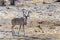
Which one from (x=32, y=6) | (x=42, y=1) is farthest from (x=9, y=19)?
(x=42, y=1)

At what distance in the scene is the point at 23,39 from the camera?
2379mm

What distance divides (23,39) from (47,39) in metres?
0.35

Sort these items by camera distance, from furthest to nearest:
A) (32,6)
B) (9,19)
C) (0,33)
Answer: (32,6) < (9,19) < (0,33)

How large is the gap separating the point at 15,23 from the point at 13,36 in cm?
34

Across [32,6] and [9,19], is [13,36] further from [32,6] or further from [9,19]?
[32,6]

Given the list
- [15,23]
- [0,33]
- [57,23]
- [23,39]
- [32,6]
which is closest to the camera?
[23,39]

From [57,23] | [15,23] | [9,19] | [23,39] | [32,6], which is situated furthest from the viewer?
[32,6]

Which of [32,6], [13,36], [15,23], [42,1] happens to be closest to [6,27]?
[15,23]

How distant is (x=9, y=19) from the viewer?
319cm

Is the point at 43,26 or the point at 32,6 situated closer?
the point at 43,26

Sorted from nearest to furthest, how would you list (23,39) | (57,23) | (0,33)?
1. (23,39)
2. (0,33)
3. (57,23)

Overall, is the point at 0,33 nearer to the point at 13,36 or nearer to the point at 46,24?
the point at 13,36

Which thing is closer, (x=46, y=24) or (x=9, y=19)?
(x=46, y=24)

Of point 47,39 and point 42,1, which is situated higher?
point 42,1
